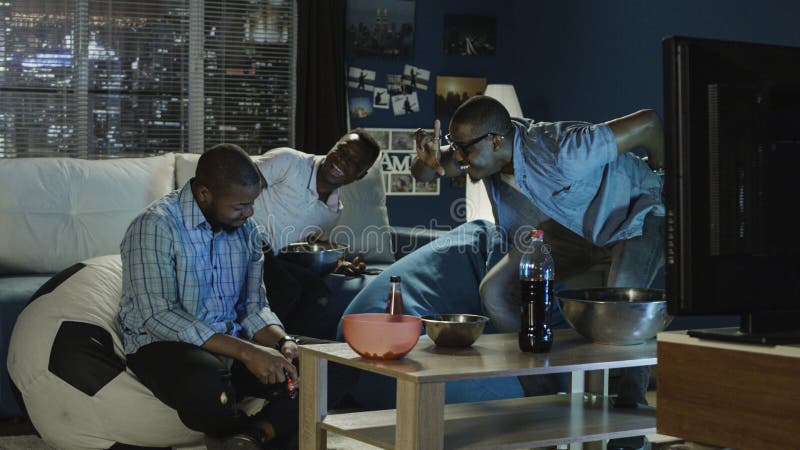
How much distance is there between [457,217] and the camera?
21.6 feet

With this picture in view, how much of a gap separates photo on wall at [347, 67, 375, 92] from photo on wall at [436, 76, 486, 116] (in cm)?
46

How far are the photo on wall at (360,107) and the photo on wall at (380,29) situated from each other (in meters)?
0.28

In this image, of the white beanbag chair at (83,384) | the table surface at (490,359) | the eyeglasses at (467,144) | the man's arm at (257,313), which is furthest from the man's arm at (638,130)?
the white beanbag chair at (83,384)

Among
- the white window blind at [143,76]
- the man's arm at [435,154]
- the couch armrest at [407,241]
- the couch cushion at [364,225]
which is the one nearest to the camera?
the man's arm at [435,154]

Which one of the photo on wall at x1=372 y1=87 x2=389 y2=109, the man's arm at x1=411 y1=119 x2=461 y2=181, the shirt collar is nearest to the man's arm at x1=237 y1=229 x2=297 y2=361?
the shirt collar

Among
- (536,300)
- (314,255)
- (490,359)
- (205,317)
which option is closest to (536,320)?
(536,300)

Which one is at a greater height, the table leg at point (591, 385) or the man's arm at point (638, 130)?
the man's arm at point (638, 130)

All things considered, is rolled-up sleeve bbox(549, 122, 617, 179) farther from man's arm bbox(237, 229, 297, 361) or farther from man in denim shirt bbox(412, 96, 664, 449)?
man's arm bbox(237, 229, 297, 361)

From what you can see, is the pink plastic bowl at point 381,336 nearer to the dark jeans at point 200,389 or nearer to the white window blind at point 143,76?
the dark jeans at point 200,389

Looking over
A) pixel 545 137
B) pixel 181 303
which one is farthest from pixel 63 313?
pixel 545 137

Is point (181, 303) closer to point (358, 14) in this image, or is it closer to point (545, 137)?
point (545, 137)

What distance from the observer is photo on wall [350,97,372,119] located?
6352 mm

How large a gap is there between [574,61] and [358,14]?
1435mm

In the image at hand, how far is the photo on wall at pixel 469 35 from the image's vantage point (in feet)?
21.5
